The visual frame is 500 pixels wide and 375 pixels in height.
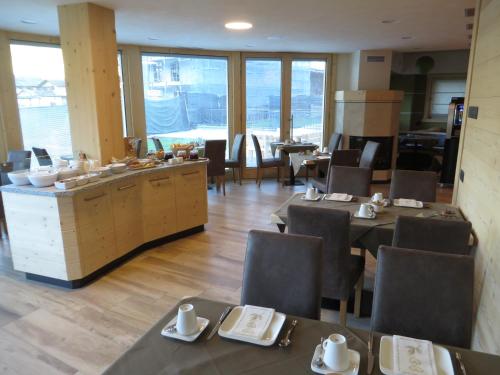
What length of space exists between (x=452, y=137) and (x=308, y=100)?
2764 mm

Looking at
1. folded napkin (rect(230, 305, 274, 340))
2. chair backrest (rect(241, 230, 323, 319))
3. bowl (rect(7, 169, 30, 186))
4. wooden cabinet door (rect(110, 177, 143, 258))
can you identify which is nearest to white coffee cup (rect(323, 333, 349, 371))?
folded napkin (rect(230, 305, 274, 340))

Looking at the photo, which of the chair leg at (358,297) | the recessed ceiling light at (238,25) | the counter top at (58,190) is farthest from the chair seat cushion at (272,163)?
the chair leg at (358,297)

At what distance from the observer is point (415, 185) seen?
3342 mm

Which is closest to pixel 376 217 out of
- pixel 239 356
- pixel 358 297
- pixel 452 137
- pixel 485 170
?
pixel 358 297

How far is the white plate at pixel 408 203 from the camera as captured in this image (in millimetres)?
3012

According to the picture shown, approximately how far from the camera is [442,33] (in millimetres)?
5207

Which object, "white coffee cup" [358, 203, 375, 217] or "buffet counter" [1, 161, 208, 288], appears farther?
"buffet counter" [1, 161, 208, 288]

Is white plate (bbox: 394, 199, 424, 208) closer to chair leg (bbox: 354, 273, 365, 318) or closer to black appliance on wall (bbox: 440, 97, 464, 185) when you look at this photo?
chair leg (bbox: 354, 273, 365, 318)

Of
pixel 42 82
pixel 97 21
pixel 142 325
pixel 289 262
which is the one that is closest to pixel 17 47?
pixel 42 82

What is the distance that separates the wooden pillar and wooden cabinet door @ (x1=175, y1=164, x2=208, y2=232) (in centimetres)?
80

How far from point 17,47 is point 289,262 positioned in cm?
518

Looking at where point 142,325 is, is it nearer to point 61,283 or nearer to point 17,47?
point 61,283

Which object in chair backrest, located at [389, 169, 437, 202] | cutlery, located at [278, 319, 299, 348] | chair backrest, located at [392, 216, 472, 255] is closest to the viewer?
cutlery, located at [278, 319, 299, 348]

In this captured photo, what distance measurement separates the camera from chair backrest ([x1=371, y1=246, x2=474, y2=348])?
60.5 inches
